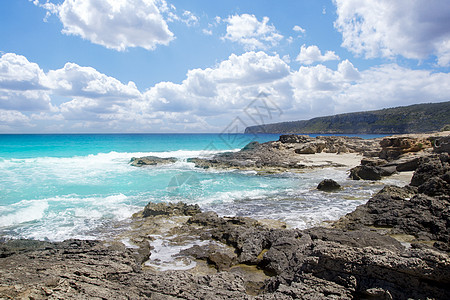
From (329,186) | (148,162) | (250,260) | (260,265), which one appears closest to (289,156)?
(148,162)

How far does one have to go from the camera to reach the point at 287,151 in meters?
35.8

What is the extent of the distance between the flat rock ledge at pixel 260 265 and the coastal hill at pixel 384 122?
70729mm

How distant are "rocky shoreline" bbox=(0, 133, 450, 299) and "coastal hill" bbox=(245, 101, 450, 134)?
228 feet

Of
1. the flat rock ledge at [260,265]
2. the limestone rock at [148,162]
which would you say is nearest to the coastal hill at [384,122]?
the limestone rock at [148,162]

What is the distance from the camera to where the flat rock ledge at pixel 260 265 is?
3492 mm

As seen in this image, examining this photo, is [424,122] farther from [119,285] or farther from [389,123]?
[119,285]

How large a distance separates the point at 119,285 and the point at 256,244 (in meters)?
3.41

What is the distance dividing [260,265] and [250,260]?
266 mm

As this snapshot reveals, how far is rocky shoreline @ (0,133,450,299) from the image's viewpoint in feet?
11.5

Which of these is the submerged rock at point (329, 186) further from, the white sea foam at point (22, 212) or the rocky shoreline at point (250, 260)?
the white sea foam at point (22, 212)

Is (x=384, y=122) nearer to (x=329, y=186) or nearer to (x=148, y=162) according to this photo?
(x=148, y=162)

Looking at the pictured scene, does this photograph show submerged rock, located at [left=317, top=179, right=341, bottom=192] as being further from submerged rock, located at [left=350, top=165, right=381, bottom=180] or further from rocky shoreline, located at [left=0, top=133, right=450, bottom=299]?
rocky shoreline, located at [left=0, top=133, right=450, bottom=299]

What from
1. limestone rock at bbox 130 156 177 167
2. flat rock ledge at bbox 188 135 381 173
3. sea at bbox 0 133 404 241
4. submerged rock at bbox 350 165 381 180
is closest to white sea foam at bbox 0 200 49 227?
sea at bbox 0 133 404 241

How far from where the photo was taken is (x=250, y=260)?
5922 mm
